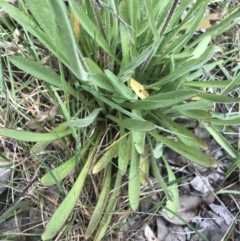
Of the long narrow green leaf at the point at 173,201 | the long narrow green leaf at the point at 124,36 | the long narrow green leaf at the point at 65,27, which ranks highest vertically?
the long narrow green leaf at the point at 65,27

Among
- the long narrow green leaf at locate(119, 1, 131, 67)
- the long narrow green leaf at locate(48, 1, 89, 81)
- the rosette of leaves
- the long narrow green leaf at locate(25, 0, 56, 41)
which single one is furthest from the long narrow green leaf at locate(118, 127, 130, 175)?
the long narrow green leaf at locate(48, 1, 89, 81)

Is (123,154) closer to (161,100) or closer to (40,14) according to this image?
(161,100)

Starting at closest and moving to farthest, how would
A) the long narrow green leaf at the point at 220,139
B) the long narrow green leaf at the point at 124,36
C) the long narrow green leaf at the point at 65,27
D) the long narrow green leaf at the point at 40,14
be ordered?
1. the long narrow green leaf at the point at 65,27
2. the long narrow green leaf at the point at 40,14
3. the long narrow green leaf at the point at 124,36
4. the long narrow green leaf at the point at 220,139

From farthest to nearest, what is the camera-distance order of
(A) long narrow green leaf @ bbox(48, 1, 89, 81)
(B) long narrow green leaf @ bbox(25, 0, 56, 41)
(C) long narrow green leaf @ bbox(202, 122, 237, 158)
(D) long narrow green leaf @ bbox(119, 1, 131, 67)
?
(C) long narrow green leaf @ bbox(202, 122, 237, 158) → (D) long narrow green leaf @ bbox(119, 1, 131, 67) → (B) long narrow green leaf @ bbox(25, 0, 56, 41) → (A) long narrow green leaf @ bbox(48, 1, 89, 81)

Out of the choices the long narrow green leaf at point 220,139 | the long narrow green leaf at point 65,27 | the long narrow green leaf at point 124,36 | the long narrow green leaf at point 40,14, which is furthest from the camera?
the long narrow green leaf at point 220,139

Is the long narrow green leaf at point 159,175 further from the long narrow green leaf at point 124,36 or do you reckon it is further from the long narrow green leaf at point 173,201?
the long narrow green leaf at point 124,36

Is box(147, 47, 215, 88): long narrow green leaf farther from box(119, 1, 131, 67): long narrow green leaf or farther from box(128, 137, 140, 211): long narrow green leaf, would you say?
box(128, 137, 140, 211): long narrow green leaf

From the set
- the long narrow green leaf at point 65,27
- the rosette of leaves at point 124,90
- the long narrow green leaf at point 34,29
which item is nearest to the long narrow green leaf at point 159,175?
the rosette of leaves at point 124,90
